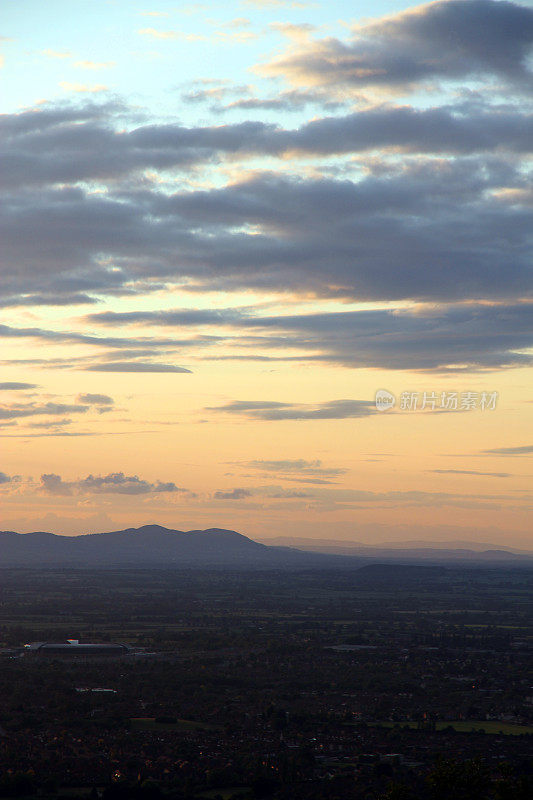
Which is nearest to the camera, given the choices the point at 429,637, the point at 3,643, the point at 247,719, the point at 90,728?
the point at 90,728

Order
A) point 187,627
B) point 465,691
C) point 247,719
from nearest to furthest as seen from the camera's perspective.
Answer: point 247,719, point 465,691, point 187,627

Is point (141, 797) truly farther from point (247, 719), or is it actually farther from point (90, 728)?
point (247, 719)

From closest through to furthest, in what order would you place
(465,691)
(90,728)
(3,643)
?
(90,728)
(465,691)
(3,643)

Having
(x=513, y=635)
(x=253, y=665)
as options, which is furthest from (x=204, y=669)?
(x=513, y=635)

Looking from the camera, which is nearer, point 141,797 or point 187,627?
point 141,797

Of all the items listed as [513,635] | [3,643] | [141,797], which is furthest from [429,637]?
[141,797]

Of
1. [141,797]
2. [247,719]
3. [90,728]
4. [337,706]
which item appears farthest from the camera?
[337,706]

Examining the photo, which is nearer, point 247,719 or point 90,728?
point 90,728

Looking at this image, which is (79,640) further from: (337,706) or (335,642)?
(337,706)
